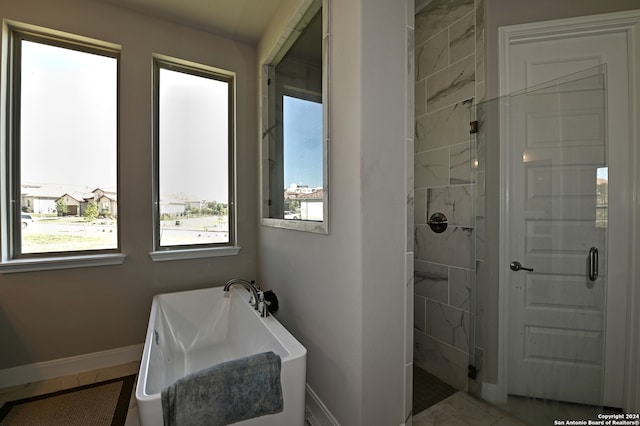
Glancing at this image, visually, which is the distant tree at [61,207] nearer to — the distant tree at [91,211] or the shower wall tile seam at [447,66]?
the distant tree at [91,211]

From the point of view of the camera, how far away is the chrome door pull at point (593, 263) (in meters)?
1.57

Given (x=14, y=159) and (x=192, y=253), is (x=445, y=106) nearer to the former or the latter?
(x=192, y=253)

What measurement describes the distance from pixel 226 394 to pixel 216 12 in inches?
106

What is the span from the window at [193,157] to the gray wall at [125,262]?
0.40ft

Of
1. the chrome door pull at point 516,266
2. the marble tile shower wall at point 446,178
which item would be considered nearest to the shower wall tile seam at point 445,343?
the marble tile shower wall at point 446,178

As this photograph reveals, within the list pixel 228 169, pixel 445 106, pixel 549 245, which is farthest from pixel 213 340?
pixel 445 106

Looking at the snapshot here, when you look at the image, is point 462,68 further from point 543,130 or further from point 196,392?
point 196,392

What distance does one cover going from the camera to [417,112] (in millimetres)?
2271

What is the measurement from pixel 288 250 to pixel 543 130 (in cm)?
178

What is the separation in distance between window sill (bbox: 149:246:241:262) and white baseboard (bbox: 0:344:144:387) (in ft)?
2.44

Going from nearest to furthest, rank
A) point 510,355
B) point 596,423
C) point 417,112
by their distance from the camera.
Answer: point 596,423 → point 510,355 → point 417,112

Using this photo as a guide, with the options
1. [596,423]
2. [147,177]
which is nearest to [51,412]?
[147,177]

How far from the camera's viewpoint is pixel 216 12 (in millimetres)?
2277

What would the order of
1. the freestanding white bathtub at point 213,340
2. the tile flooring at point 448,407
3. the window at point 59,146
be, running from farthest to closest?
the window at point 59,146
the tile flooring at point 448,407
the freestanding white bathtub at point 213,340
